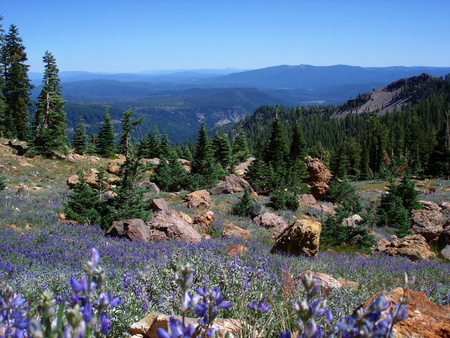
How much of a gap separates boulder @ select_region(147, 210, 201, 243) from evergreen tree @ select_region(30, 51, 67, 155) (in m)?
19.2

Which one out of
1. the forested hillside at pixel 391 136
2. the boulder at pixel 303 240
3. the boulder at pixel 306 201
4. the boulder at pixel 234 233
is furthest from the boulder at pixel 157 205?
the forested hillside at pixel 391 136

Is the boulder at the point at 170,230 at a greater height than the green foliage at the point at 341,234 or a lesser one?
greater

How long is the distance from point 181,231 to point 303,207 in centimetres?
1023

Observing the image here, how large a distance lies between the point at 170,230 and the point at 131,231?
112 centimetres

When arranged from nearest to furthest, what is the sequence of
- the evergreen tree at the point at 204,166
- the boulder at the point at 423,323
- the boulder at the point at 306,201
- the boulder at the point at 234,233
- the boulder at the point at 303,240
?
the boulder at the point at 423,323 → the boulder at the point at 303,240 → the boulder at the point at 234,233 → the boulder at the point at 306,201 → the evergreen tree at the point at 204,166

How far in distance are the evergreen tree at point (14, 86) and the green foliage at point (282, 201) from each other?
34279 millimetres

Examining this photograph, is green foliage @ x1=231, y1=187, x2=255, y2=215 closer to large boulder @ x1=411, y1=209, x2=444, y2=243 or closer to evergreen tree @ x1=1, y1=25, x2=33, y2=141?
large boulder @ x1=411, y1=209, x2=444, y2=243

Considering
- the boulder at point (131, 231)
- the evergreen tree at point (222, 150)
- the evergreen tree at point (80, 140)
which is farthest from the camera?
the evergreen tree at point (80, 140)

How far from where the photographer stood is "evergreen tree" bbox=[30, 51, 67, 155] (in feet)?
79.2

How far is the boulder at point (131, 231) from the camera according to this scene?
801 cm

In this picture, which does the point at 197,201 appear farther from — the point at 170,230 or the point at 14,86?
the point at 14,86

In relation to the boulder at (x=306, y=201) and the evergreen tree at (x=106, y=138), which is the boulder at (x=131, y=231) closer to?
the boulder at (x=306, y=201)

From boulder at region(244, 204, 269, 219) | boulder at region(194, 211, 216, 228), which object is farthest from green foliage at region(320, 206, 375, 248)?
boulder at region(194, 211, 216, 228)

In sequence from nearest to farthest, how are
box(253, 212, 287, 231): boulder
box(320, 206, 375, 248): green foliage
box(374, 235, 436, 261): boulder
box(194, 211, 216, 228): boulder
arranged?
box(374, 235, 436, 261): boulder
box(320, 206, 375, 248): green foliage
box(194, 211, 216, 228): boulder
box(253, 212, 287, 231): boulder
